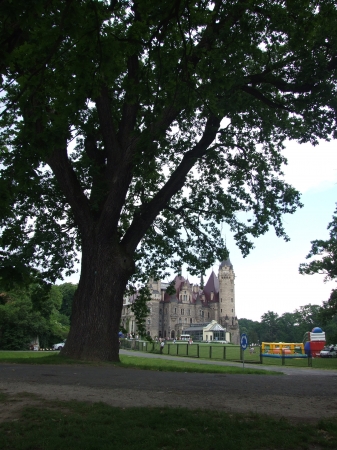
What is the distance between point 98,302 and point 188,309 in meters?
110

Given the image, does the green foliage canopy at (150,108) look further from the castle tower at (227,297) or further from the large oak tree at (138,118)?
the castle tower at (227,297)

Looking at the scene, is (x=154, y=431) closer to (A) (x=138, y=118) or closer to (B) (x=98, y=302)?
(B) (x=98, y=302)

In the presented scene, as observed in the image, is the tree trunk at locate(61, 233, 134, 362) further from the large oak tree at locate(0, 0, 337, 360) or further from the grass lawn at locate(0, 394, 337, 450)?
the grass lawn at locate(0, 394, 337, 450)

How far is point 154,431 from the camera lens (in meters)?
4.32

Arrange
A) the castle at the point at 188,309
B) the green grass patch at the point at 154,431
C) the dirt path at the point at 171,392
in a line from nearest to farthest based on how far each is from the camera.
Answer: the green grass patch at the point at 154,431
the dirt path at the point at 171,392
the castle at the point at 188,309

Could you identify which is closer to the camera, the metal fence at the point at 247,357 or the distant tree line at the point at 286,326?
the metal fence at the point at 247,357

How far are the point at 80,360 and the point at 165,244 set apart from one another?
326 inches

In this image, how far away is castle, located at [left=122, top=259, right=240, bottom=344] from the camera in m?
116

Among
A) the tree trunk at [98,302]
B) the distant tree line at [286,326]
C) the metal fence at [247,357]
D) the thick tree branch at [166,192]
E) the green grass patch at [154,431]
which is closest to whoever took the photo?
the green grass patch at [154,431]

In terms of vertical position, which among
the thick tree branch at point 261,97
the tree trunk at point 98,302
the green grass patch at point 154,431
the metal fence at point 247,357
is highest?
the thick tree branch at point 261,97

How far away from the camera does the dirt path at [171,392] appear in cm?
571

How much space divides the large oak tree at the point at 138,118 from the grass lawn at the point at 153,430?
1839mm

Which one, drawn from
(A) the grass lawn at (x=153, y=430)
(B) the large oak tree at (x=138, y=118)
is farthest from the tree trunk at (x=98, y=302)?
(A) the grass lawn at (x=153, y=430)

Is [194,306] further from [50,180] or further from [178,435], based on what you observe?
[178,435]
